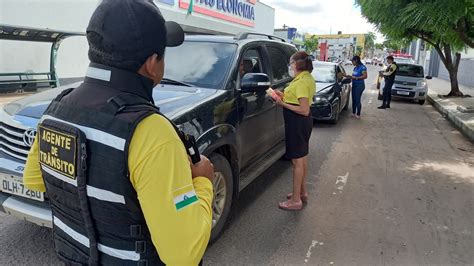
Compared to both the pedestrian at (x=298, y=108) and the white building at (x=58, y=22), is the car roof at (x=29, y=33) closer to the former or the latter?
the white building at (x=58, y=22)

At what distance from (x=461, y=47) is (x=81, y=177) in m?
13.2

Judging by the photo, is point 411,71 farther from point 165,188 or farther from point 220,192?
point 165,188

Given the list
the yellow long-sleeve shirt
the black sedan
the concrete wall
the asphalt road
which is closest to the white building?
the black sedan

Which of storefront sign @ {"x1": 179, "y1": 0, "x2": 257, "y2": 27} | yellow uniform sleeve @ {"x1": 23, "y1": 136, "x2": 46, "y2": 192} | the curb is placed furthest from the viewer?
storefront sign @ {"x1": 179, "y1": 0, "x2": 257, "y2": 27}

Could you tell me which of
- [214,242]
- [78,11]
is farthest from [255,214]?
[78,11]

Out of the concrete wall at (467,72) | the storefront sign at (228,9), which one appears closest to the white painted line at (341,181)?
the storefront sign at (228,9)

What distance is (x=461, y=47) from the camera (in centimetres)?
1178

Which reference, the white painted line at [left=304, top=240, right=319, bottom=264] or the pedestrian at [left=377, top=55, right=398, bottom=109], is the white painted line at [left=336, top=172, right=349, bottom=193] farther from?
the pedestrian at [left=377, top=55, right=398, bottom=109]

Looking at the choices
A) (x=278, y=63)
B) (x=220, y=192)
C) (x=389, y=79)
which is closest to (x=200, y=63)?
(x=220, y=192)

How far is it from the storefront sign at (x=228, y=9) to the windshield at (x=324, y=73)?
10.3 meters

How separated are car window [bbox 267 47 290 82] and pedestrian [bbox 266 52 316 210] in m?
0.81

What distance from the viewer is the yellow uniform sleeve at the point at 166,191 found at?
3.67 feet

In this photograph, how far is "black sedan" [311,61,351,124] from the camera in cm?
923

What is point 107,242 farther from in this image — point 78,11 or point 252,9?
point 252,9
